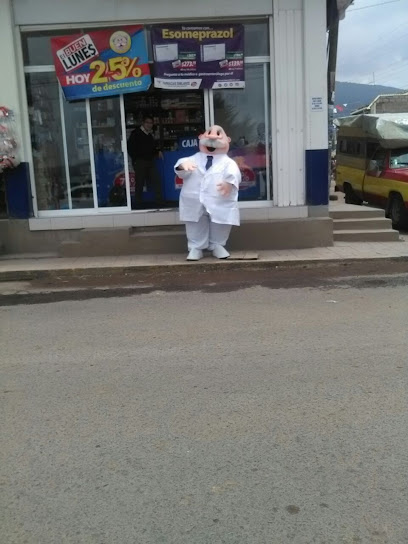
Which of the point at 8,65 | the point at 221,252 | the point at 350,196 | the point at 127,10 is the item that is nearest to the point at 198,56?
the point at 127,10

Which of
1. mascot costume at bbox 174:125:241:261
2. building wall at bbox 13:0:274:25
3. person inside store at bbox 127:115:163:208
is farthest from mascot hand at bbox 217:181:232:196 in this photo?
building wall at bbox 13:0:274:25

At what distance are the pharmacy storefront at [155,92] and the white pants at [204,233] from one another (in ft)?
3.46

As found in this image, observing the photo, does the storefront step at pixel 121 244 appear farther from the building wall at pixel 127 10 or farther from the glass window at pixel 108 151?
the building wall at pixel 127 10

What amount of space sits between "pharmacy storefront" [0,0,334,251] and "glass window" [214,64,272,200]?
0.02 meters

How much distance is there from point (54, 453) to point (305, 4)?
8.90 meters

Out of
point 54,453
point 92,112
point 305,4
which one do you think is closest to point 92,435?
point 54,453

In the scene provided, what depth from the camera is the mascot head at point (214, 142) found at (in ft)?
29.9

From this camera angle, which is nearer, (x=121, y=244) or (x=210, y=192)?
(x=210, y=192)

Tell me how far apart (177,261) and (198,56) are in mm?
3733

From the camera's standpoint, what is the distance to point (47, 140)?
10.6m

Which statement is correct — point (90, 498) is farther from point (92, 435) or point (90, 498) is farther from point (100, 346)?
point (100, 346)

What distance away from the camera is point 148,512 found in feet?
9.50

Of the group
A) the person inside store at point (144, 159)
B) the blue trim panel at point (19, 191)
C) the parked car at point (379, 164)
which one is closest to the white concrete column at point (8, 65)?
the blue trim panel at point (19, 191)

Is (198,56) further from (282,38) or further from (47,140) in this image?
(47,140)
